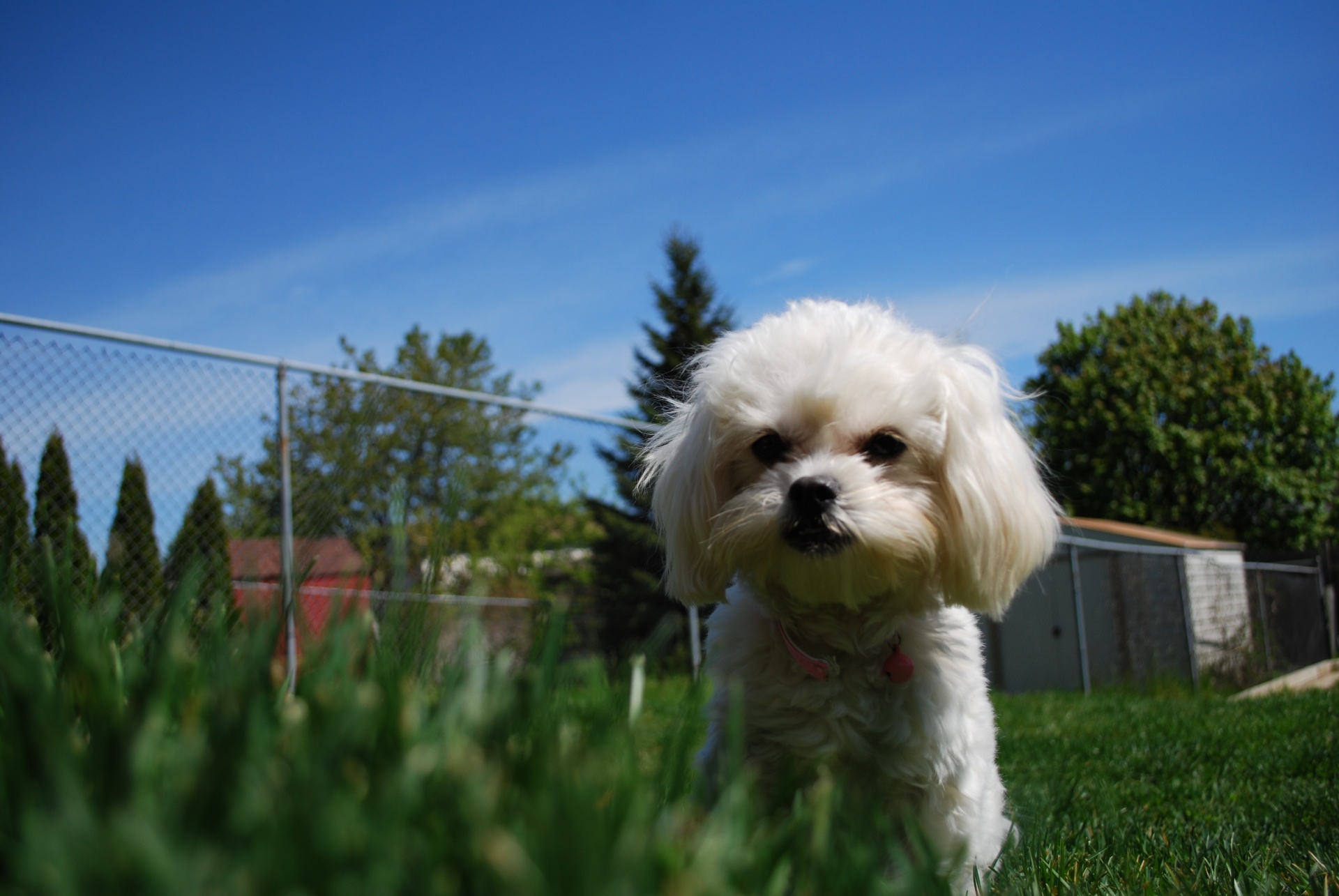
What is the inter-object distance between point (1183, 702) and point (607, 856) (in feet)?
27.7

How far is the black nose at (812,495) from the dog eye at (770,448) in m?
0.27

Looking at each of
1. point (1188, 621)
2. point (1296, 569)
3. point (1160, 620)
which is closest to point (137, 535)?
point (1188, 621)

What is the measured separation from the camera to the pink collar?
2.36 metres

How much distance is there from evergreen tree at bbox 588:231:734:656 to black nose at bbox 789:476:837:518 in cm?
817

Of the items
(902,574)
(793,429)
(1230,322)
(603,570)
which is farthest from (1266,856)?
(1230,322)

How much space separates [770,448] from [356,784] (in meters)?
1.87

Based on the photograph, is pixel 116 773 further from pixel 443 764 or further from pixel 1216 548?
pixel 1216 548

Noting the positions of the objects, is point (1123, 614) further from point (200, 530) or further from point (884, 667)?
point (884, 667)

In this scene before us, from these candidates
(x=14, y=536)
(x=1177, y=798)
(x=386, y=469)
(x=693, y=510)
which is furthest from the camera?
(x=386, y=469)

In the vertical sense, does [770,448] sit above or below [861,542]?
above

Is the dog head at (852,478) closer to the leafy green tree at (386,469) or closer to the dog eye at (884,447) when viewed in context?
the dog eye at (884,447)

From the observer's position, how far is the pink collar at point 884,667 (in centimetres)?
236

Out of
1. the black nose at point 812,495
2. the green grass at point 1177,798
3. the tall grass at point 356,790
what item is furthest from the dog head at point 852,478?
the tall grass at point 356,790

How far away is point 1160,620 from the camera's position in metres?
14.9
